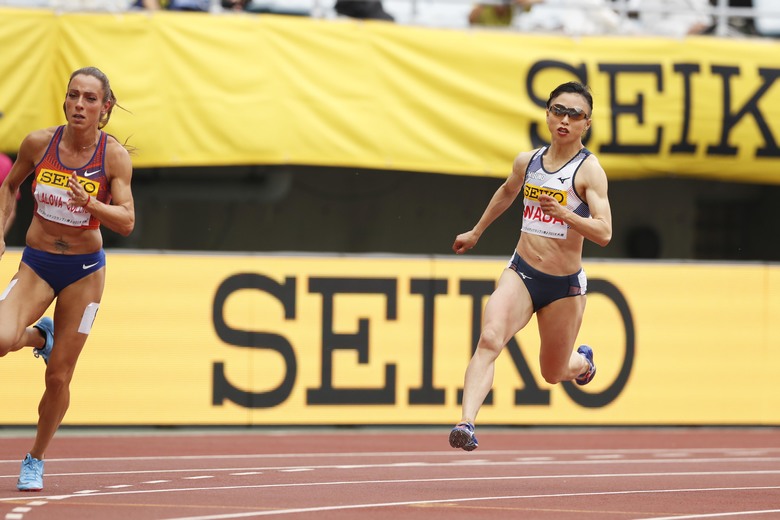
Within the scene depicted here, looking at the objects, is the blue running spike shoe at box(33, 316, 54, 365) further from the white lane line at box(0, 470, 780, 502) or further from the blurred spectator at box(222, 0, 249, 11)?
the blurred spectator at box(222, 0, 249, 11)

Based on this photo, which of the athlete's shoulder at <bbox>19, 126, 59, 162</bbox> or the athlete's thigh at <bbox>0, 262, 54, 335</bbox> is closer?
the athlete's thigh at <bbox>0, 262, 54, 335</bbox>

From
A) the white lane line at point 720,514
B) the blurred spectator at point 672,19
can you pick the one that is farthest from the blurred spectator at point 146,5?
the white lane line at point 720,514

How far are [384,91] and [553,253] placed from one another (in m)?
6.88

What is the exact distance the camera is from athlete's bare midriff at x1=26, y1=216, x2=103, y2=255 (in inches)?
360

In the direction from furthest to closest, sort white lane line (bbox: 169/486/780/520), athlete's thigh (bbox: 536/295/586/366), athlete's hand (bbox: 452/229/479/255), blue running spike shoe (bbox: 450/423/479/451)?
athlete's hand (bbox: 452/229/479/255), athlete's thigh (bbox: 536/295/586/366), blue running spike shoe (bbox: 450/423/479/451), white lane line (bbox: 169/486/780/520)

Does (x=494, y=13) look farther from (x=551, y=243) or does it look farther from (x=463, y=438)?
(x=463, y=438)

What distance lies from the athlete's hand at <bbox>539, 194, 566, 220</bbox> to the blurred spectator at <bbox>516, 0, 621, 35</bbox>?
8571mm

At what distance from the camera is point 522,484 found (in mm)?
10523

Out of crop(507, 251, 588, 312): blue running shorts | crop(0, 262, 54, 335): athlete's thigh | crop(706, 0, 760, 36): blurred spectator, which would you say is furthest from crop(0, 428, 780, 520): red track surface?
crop(706, 0, 760, 36): blurred spectator

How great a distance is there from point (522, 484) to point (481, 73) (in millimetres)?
7282

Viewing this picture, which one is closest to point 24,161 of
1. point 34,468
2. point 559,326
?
point 34,468

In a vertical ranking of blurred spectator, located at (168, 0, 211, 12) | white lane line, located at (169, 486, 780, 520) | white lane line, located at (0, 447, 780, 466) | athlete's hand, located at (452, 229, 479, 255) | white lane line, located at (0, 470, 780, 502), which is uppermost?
blurred spectator, located at (168, 0, 211, 12)

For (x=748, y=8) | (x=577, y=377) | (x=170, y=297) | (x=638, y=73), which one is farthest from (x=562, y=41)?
(x=577, y=377)

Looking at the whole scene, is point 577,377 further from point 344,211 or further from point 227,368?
point 344,211
